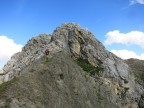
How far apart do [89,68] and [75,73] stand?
279 inches

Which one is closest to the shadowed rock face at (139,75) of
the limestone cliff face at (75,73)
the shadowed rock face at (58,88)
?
the limestone cliff face at (75,73)

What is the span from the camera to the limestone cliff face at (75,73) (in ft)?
158

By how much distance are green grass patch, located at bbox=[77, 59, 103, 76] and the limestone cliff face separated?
17.4 inches

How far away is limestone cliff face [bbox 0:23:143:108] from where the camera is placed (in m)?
48.1

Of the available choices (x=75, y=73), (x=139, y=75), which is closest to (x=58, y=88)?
(x=75, y=73)

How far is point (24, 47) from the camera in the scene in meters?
77.6

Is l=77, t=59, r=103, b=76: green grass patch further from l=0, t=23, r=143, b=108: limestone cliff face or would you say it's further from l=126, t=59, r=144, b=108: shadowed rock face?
l=126, t=59, r=144, b=108: shadowed rock face

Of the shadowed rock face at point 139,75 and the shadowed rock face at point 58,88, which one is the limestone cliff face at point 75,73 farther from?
the shadowed rock face at point 139,75

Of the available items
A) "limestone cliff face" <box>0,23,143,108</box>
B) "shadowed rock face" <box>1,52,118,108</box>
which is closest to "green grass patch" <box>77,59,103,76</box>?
"limestone cliff face" <box>0,23,143,108</box>

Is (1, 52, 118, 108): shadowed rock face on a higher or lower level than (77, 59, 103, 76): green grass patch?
lower

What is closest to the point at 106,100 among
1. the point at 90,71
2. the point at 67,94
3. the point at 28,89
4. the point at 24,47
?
the point at 90,71

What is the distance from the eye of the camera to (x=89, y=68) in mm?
62594

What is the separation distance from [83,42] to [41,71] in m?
20.2

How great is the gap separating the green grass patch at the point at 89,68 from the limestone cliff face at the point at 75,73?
442 mm
